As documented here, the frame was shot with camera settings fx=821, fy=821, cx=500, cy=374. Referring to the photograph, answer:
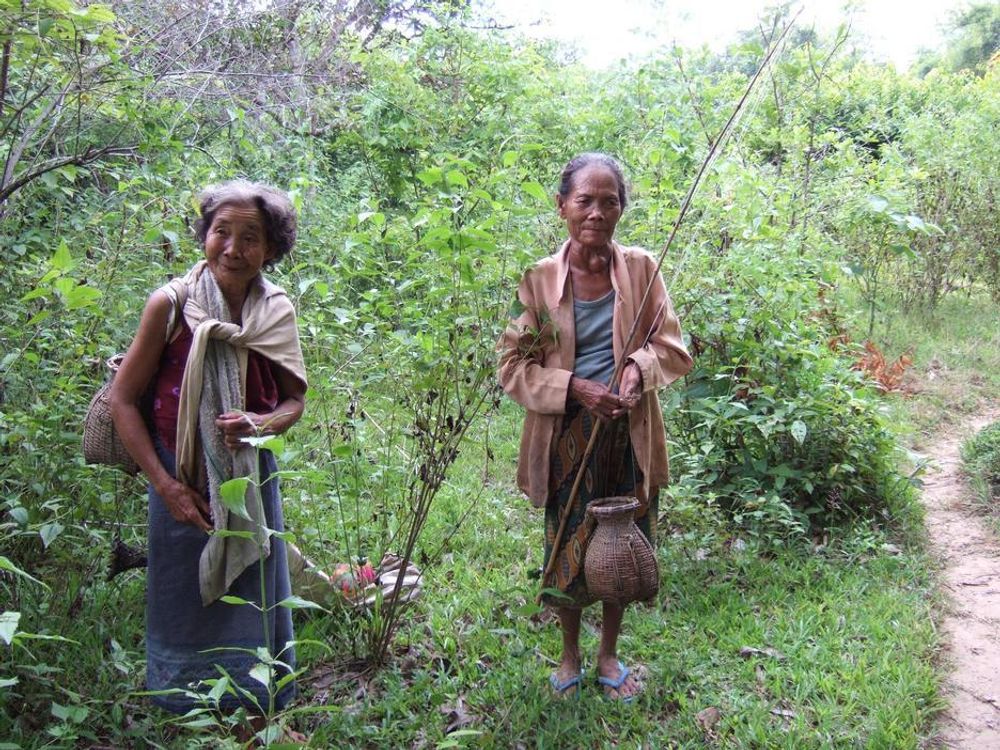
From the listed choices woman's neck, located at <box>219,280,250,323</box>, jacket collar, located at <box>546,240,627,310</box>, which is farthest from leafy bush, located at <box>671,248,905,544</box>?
woman's neck, located at <box>219,280,250,323</box>

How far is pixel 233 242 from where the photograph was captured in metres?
2.33

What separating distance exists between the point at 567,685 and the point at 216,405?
1.63 meters

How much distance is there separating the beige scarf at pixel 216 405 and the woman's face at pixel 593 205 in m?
1.04

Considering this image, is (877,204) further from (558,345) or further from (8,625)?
(8,625)

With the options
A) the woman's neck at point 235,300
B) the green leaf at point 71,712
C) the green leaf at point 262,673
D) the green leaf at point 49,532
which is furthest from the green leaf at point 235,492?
the green leaf at point 71,712

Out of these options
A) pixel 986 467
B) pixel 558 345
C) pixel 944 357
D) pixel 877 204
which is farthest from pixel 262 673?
pixel 944 357

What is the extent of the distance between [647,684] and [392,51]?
6277 mm

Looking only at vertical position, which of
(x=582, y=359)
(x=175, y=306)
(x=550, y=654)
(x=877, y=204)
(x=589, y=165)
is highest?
(x=877, y=204)

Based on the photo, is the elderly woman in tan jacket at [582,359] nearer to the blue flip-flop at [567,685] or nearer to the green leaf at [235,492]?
the blue flip-flop at [567,685]

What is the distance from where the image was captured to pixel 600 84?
765 centimetres

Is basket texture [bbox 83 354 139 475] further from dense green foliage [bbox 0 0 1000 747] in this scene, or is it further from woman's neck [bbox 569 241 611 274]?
woman's neck [bbox 569 241 611 274]

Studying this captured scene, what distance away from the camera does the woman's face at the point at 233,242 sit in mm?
2330

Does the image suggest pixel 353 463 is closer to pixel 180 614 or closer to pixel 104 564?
pixel 180 614

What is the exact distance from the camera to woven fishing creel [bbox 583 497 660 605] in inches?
104
